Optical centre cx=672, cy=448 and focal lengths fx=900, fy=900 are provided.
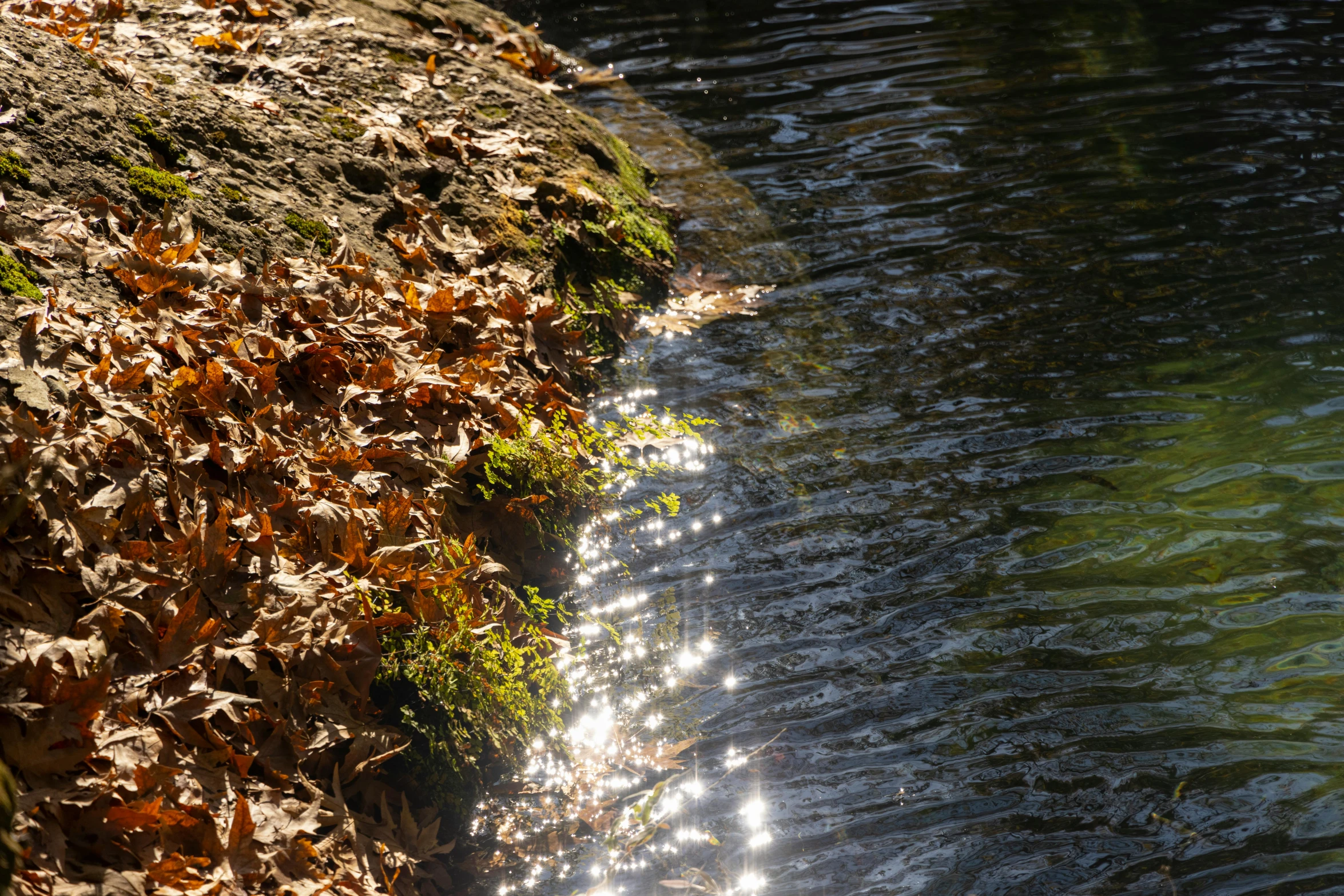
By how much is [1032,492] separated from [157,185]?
4.72 meters

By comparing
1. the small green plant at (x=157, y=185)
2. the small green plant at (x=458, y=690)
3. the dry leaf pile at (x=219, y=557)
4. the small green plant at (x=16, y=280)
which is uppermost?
the small green plant at (x=157, y=185)

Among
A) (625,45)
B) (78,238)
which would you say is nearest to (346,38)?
(78,238)

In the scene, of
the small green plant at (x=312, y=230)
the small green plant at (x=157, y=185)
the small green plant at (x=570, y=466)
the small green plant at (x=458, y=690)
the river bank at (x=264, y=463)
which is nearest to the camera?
the river bank at (x=264, y=463)

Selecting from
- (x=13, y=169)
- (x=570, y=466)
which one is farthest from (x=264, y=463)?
(x=13, y=169)

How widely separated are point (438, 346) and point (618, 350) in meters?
1.64

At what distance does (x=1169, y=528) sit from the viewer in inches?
175

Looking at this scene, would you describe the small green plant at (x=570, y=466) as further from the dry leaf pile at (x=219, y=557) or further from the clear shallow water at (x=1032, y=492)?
the clear shallow water at (x=1032, y=492)

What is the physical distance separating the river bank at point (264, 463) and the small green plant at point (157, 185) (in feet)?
0.04

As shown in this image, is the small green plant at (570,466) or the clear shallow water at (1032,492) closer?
the clear shallow water at (1032,492)

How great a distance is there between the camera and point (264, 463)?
3.68m

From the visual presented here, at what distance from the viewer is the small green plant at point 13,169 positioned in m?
3.86

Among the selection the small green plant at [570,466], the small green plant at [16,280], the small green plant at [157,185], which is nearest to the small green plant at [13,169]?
the small green plant at [157,185]

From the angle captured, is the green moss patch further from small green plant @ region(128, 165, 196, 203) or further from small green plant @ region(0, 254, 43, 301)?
small green plant @ region(0, 254, 43, 301)

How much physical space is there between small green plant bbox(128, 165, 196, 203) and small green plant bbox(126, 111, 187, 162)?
17cm
